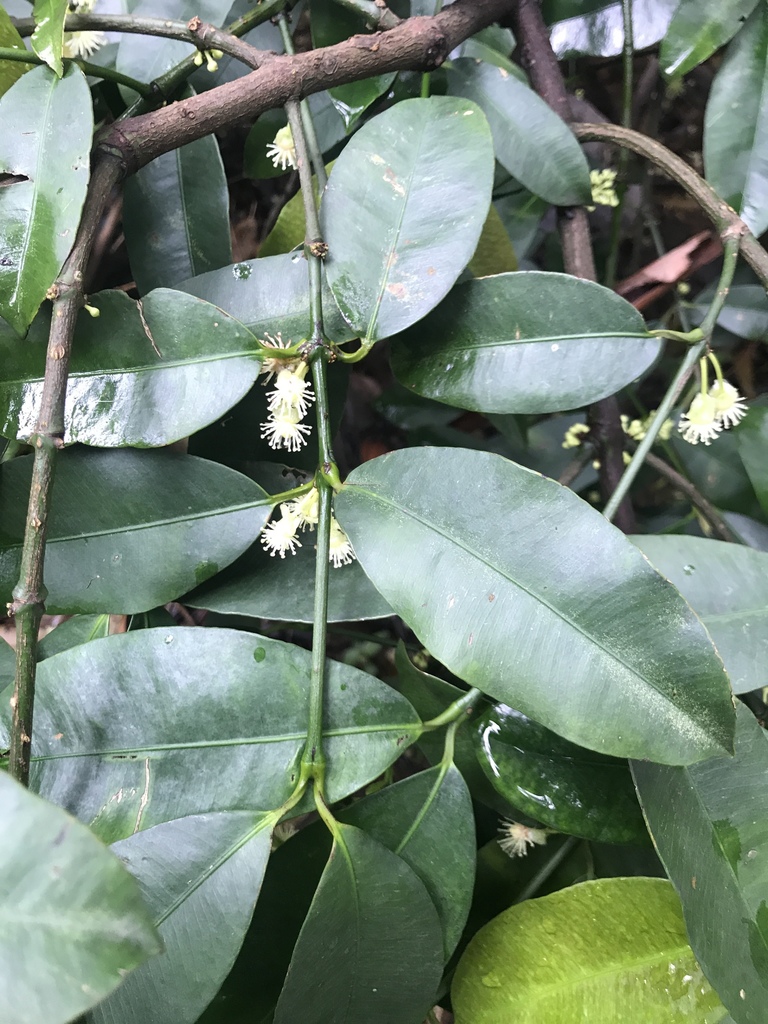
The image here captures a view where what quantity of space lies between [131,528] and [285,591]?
15 centimetres

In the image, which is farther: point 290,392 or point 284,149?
point 284,149

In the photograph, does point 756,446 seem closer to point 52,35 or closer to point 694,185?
point 694,185

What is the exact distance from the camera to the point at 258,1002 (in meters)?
0.64

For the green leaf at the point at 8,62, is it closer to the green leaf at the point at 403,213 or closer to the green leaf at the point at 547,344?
the green leaf at the point at 403,213

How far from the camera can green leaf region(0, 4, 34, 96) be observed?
0.63 metres

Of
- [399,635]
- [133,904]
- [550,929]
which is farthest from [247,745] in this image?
[399,635]

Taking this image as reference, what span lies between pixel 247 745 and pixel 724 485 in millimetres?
707

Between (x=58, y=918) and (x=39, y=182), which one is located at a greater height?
(x=39, y=182)

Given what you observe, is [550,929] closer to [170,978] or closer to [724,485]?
[170,978]

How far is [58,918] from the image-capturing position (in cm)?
34

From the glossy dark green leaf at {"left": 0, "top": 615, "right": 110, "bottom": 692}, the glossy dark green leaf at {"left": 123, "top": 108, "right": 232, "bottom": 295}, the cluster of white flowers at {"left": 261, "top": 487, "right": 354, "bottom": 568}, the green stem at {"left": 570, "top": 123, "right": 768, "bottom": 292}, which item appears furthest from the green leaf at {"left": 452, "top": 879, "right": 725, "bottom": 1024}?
the glossy dark green leaf at {"left": 123, "top": 108, "right": 232, "bottom": 295}

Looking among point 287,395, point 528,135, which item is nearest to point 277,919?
point 287,395

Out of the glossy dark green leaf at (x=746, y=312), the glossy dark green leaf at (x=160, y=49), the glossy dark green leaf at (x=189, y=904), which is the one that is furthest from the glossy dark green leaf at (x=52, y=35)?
the glossy dark green leaf at (x=746, y=312)

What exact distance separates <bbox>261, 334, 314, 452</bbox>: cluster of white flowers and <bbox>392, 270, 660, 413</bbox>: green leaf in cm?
15
